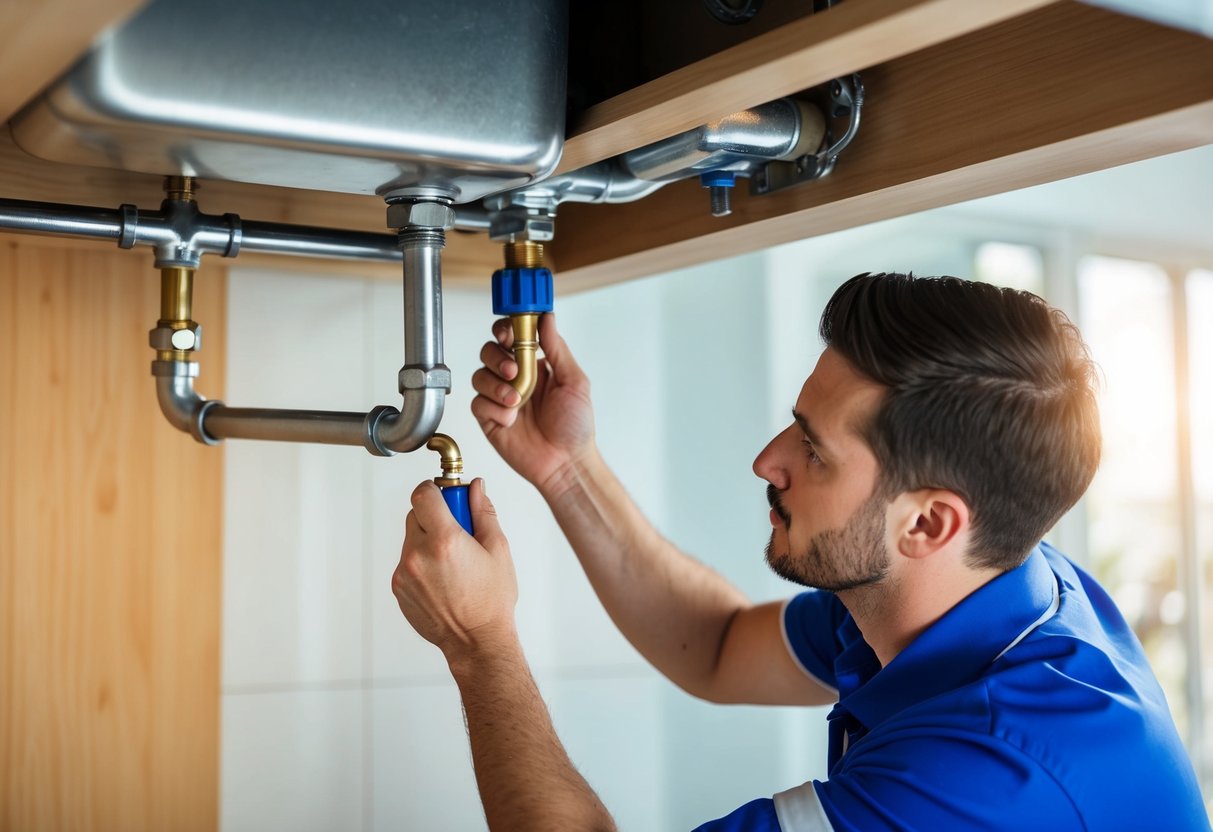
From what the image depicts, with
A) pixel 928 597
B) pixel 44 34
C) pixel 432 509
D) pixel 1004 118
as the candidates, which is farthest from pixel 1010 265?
pixel 44 34

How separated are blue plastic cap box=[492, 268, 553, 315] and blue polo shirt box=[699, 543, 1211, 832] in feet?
→ 1.20

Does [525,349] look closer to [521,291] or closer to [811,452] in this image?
[521,291]

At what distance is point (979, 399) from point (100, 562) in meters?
0.68

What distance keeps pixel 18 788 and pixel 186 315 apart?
397 millimetres

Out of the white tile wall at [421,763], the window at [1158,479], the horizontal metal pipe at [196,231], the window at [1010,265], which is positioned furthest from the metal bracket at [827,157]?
the window at [1158,479]

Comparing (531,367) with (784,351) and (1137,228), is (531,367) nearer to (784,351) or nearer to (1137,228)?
(784,351)

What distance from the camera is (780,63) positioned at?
1.73 feet

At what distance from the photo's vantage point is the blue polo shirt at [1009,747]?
0.64 metres

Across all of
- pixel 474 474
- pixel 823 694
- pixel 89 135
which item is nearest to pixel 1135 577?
pixel 823 694

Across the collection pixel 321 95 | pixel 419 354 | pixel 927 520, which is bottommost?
pixel 927 520

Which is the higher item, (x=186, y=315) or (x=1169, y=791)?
(x=186, y=315)

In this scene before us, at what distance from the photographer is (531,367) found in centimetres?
87

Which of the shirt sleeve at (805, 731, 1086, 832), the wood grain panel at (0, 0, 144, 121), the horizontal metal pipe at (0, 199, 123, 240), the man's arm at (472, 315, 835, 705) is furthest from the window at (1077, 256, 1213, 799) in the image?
the wood grain panel at (0, 0, 144, 121)

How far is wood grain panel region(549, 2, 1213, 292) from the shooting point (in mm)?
571
